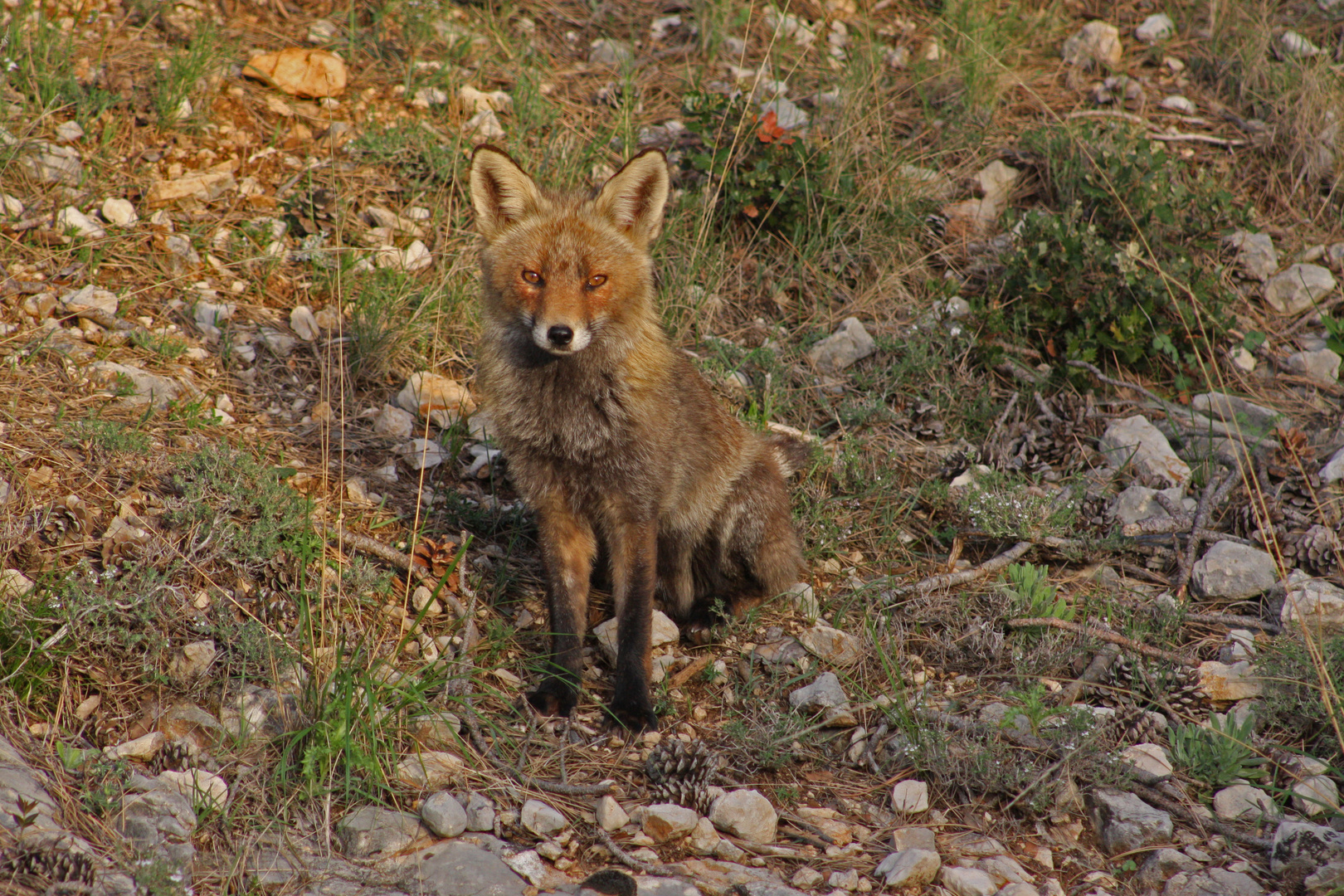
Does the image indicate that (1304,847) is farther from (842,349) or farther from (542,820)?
(842,349)

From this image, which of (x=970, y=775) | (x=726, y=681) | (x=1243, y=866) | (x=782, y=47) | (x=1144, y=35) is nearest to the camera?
(x=1243, y=866)

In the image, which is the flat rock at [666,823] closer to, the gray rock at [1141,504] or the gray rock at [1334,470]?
the gray rock at [1141,504]

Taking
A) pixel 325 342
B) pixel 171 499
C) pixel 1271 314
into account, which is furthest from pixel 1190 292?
pixel 171 499

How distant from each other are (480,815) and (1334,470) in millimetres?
4014

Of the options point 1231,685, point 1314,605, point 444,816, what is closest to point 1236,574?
point 1314,605

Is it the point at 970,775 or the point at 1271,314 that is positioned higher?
the point at 1271,314

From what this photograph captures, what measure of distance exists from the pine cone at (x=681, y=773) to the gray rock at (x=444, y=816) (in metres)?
0.66

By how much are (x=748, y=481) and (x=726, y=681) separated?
937 mm

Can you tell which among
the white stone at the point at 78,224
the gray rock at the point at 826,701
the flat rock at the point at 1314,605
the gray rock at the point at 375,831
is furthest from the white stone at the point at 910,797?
the white stone at the point at 78,224

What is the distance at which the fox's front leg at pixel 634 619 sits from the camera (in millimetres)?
3607

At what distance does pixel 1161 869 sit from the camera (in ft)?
9.52

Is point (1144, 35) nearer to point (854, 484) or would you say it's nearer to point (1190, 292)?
point (1190, 292)

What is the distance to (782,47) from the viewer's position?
703 centimetres

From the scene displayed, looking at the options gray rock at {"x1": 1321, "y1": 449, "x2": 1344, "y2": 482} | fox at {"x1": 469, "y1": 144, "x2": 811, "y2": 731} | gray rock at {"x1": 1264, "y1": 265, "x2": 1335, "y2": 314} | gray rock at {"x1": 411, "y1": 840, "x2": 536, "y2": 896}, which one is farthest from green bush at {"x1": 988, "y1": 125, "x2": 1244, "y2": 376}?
gray rock at {"x1": 411, "y1": 840, "x2": 536, "y2": 896}
